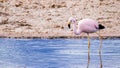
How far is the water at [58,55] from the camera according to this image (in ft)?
34.8

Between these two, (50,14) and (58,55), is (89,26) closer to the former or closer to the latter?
(58,55)

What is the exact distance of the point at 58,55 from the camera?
12281 mm

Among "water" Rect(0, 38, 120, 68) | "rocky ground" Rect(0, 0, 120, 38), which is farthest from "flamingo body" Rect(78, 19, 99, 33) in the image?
"rocky ground" Rect(0, 0, 120, 38)

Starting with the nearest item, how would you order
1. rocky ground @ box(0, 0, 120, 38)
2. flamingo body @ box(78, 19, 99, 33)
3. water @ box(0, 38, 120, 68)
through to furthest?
water @ box(0, 38, 120, 68) → flamingo body @ box(78, 19, 99, 33) → rocky ground @ box(0, 0, 120, 38)

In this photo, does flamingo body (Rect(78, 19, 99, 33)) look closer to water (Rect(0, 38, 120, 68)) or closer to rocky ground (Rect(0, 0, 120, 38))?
water (Rect(0, 38, 120, 68))

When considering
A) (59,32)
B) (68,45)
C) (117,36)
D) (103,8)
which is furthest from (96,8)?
(68,45)

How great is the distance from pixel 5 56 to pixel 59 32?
834 cm

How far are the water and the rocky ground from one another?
5.47m

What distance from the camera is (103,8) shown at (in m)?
24.3

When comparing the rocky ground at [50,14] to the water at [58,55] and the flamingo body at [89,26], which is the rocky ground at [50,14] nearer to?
the water at [58,55]

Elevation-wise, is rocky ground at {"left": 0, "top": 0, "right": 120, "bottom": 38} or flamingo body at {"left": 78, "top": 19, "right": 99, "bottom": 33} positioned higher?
flamingo body at {"left": 78, "top": 19, "right": 99, "bottom": 33}

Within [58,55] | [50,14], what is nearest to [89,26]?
[58,55]

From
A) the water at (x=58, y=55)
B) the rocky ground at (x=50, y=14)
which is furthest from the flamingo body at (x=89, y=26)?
the rocky ground at (x=50, y=14)

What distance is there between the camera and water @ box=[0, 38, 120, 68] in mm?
10617
